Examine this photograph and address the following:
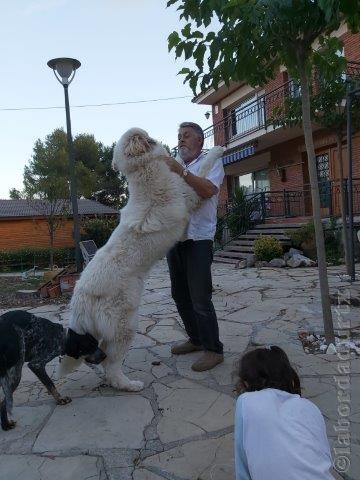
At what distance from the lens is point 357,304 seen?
18.3 feet

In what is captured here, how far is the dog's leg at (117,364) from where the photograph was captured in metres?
3.19

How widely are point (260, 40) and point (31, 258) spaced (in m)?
18.7

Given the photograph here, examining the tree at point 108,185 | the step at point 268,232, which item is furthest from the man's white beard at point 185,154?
the tree at point 108,185

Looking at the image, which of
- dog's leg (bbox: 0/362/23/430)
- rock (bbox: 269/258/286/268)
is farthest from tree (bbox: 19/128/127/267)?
dog's leg (bbox: 0/362/23/430)

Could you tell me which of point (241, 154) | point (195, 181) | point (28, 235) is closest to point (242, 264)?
point (241, 154)

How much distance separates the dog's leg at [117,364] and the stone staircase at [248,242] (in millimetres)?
9081

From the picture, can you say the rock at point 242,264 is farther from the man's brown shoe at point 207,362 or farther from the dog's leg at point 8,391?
the dog's leg at point 8,391

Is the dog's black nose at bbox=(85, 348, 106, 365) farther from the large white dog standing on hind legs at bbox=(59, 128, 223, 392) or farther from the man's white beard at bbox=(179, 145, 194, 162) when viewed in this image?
the man's white beard at bbox=(179, 145, 194, 162)

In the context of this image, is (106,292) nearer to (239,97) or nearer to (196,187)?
(196,187)

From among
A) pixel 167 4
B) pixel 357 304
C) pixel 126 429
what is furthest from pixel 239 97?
pixel 126 429

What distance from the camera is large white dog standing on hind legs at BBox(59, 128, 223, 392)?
315 centimetres

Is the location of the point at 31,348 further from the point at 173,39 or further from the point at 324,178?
the point at 324,178

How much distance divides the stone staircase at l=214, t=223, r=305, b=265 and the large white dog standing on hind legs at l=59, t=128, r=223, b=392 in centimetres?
904

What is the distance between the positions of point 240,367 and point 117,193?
3729cm
